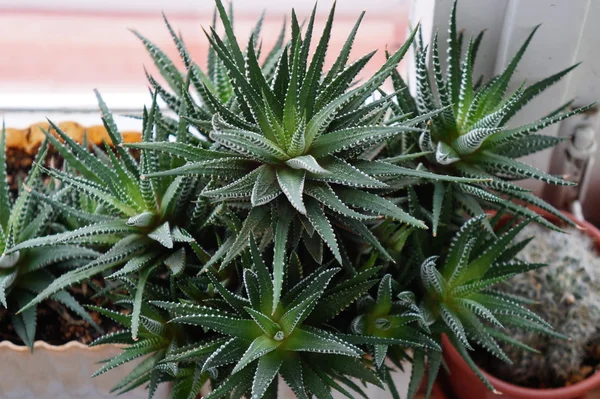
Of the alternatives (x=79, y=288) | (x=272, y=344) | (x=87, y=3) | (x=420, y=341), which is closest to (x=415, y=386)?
(x=420, y=341)

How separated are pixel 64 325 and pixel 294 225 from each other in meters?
0.48

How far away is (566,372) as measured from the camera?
0.92 metres

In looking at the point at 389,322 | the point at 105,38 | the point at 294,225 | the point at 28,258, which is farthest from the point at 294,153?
the point at 105,38

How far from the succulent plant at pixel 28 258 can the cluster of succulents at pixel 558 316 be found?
646 mm

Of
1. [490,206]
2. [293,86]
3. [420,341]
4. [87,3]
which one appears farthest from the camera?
[87,3]

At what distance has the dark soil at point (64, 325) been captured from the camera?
3.05 feet

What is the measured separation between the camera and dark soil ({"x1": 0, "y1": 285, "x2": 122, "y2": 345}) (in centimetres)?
93

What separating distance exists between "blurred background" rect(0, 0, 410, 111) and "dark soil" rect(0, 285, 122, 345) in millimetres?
426

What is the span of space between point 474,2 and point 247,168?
1.64 ft

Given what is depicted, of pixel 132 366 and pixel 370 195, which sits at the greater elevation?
pixel 370 195

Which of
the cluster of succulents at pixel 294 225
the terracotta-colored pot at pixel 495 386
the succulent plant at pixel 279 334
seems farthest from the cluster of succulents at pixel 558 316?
the succulent plant at pixel 279 334

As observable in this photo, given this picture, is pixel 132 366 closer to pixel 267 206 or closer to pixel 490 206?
pixel 267 206

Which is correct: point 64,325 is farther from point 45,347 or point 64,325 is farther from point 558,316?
Result: point 558,316

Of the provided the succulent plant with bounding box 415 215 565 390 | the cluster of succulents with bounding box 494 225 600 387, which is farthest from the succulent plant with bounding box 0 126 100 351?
the cluster of succulents with bounding box 494 225 600 387
